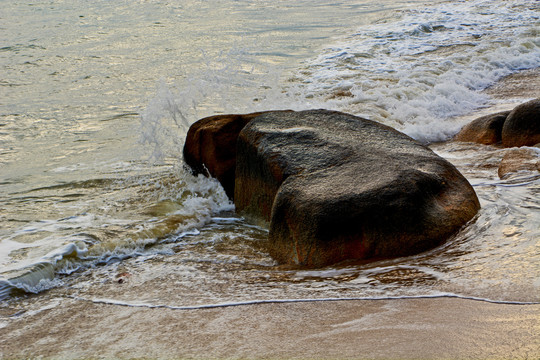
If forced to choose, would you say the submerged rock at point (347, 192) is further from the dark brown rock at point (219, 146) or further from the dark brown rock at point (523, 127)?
the dark brown rock at point (523, 127)

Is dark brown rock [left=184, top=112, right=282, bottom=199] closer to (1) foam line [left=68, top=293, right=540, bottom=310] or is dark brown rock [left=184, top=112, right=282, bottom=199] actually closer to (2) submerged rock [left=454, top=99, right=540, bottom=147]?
(1) foam line [left=68, top=293, right=540, bottom=310]

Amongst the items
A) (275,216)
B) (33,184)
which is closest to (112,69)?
(33,184)

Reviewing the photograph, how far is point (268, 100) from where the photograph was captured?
29.8 feet

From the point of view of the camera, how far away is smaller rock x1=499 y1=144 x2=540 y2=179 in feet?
17.1

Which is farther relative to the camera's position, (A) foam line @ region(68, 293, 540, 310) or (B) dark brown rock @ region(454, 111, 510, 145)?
(B) dark brown rock @ region(454, 111, 510, 145)

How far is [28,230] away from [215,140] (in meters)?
1.93

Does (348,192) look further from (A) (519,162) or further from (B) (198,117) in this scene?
(B) (198,117)

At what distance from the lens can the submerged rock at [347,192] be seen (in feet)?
12.5

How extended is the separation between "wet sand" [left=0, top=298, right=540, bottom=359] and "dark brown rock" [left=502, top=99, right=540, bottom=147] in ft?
13.4

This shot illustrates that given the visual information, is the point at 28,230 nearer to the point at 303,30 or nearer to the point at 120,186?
the point at 120,186

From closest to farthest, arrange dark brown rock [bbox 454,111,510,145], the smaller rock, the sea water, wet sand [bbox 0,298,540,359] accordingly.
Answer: wet sand [bbox 0,298,540,359] → the sea water → the smaller rock → dark brown rock [bbox 454,111,510,145]

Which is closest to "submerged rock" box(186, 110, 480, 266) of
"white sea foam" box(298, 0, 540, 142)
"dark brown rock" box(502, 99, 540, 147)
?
"dark brown rock" box(502, 99, 540, 147)

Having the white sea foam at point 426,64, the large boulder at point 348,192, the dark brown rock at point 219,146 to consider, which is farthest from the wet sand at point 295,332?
the white sea foam at point 426,64

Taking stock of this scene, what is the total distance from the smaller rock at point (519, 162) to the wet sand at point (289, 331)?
2700 millimetres
